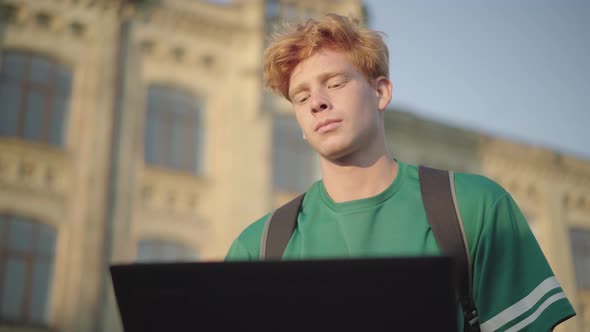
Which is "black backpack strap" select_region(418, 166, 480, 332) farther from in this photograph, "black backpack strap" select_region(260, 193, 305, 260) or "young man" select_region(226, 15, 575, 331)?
"black backpack strap" select_region(260, 193, 305, 260)

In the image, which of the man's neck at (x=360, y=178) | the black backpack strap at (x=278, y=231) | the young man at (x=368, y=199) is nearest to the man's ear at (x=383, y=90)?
the young man at (x=368, y=199)

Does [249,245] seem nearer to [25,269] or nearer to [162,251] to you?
[25,269]

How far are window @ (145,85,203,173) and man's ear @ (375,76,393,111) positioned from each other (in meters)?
13.2

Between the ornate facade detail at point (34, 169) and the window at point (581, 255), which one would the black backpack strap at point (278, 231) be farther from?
the window at point (581, 255)

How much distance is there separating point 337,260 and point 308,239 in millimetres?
914

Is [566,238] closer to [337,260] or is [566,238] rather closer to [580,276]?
[580,276]

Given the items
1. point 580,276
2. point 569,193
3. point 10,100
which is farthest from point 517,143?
point 10,100

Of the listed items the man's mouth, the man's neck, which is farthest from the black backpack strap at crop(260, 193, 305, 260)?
the man's mouth

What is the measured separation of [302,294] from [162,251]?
539 inches

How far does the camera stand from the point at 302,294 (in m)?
1.72

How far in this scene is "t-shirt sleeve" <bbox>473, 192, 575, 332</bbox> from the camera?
2.23 metres

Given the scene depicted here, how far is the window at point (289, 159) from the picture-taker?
1683 centimetres

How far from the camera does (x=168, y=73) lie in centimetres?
1623

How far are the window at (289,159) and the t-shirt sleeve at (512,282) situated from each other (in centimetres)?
1431
